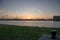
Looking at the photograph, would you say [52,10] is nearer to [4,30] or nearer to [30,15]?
[30,15]

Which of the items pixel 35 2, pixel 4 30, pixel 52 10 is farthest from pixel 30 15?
pixel 4 30

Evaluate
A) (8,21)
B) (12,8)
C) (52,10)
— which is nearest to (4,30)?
(8,21)

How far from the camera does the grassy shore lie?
2.82 metres

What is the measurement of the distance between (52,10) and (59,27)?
0.41m

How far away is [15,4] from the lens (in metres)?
2.89

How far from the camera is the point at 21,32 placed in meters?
2.89

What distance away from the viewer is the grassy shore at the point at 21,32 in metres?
2.82

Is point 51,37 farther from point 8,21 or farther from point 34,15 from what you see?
point 8,21

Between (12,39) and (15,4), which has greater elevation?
(15,4)

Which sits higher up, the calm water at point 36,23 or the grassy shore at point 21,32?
the calm water at point 36,23

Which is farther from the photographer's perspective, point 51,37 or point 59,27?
point 51,37

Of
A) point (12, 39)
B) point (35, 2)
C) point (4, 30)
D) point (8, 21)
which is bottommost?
point (12, 39)

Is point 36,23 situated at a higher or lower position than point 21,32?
higher

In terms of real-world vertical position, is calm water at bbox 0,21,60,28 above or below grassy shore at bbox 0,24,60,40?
above
